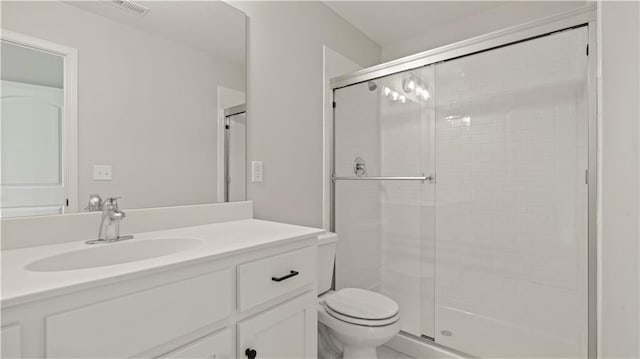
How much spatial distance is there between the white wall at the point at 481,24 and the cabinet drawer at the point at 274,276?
2201mm

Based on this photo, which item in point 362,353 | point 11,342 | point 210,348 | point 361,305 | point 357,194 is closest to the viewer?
point 11,342

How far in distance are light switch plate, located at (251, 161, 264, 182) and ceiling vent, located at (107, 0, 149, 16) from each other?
80 cm

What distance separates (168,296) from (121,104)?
2.66ft

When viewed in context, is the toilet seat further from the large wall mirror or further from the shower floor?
the large wall mirror

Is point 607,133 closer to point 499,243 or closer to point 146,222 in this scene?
point 499,243

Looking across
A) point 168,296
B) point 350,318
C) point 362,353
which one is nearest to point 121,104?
point 168,296

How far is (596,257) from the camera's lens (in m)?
1.30

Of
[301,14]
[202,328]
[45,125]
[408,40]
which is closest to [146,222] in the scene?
[45,125]

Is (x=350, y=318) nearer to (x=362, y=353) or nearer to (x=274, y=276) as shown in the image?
(x=362, y=353)

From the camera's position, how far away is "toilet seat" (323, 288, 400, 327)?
1500mm

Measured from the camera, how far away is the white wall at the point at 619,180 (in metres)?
1.08

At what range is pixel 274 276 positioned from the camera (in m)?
1.03

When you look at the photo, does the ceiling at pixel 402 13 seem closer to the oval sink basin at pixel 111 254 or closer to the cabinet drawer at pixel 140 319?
the oval sink basin at pixel 111 254

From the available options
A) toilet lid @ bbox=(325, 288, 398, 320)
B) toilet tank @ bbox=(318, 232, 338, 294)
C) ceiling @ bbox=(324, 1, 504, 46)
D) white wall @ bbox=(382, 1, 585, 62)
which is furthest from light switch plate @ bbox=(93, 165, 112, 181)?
white wall @ bbox=(382, 1, 585, 62)
